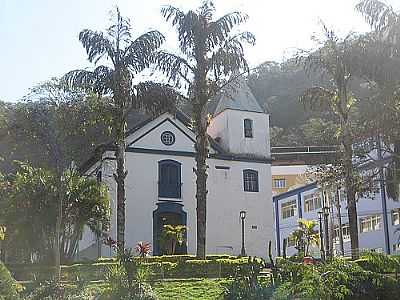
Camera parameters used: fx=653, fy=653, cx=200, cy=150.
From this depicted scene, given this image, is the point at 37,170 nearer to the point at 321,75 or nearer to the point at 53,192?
the point at 53,192

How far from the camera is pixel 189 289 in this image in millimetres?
17984

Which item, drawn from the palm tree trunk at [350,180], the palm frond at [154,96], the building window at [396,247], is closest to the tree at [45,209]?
the palm frond at [154,96]

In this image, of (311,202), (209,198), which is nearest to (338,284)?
(209,198)

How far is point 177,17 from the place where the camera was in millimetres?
25547

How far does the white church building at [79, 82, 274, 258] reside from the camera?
33625 mm

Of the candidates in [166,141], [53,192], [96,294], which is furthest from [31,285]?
[166,141]

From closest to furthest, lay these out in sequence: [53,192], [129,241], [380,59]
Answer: [380,59]
[53,192]
[129,241]

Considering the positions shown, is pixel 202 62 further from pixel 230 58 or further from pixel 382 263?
pixel 382 263

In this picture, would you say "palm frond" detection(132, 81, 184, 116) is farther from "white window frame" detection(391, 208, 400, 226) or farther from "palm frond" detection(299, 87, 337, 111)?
"white window frame" detection(391, 208, 400, 226)

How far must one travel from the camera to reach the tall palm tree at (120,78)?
24969 mm

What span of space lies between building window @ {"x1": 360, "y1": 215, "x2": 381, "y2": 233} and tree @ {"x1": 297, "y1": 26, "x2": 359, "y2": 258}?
18.9 metres

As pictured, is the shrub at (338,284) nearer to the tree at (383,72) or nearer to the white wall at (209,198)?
the tree at (383,72)

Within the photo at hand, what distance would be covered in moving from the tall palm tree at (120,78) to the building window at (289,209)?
2984 centimetres

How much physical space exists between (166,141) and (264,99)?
29379 mm
